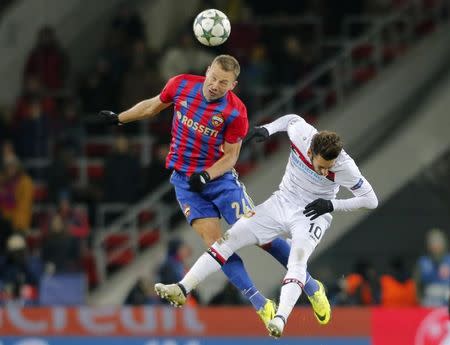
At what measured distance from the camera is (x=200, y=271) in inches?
541

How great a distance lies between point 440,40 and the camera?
22625 millimetres

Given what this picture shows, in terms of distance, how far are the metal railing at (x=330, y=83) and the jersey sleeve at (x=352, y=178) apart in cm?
725

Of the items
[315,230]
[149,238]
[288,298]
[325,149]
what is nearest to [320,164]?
[325,149]

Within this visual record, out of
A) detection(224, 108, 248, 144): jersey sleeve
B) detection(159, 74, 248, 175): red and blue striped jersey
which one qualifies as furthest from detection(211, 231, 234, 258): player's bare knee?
detection(224, 108, 248, 144): jersey sleeve

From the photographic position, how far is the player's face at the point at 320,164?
13438mm

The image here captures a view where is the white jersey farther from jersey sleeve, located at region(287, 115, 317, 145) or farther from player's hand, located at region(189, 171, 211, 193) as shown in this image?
player's hand, located at region(189, 171, 211, 193)

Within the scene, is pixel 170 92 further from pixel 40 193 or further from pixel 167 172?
pixel 40 193

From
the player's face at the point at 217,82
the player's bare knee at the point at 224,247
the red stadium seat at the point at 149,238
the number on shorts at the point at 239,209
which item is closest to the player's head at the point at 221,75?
the player's face at the point at 217,82

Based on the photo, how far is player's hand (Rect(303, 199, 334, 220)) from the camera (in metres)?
13.6

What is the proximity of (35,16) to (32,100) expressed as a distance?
1781 millimetres

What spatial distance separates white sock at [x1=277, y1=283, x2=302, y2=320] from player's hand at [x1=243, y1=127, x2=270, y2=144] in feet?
4.34

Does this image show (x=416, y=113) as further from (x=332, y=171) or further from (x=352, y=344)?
(x=332, y=171)

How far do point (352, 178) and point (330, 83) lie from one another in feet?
31.0

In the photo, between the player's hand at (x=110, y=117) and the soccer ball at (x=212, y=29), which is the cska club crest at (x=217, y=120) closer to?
the soccer ball at (x=212, y=29)
